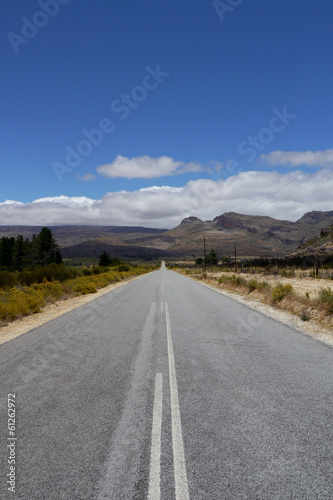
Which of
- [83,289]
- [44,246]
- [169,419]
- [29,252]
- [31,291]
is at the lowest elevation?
[83,289]

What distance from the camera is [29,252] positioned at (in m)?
64.9

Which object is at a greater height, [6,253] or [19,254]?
[6,253]

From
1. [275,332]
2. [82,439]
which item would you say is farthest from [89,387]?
[275,332]

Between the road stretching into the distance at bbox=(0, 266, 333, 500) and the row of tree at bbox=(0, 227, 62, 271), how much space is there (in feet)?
197

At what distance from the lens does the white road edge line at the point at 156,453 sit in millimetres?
2548

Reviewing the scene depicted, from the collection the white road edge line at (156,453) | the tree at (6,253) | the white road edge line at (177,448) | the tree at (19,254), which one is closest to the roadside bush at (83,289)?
the white road edge line at (177,448)

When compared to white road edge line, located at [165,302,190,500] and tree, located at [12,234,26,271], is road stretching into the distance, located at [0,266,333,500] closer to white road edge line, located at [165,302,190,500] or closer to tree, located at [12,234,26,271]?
white road edge line, located at [165,302,190,500]

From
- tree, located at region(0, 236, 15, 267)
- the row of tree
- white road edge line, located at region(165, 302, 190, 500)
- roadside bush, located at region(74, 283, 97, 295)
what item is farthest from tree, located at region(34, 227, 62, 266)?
white road edge line, located at region(165, 302, 190, 500)

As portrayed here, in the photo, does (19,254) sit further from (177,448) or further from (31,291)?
(177,448)

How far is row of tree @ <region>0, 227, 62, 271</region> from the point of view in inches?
2483

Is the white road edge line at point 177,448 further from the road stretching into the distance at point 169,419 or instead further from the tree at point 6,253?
the tree at point 6,253

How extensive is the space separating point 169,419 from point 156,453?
70cm

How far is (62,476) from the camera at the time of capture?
9.02 ft

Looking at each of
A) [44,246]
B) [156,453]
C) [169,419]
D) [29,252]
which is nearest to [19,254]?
[29,252]
